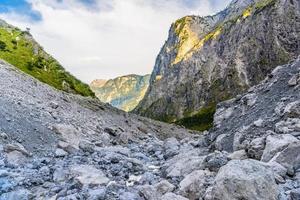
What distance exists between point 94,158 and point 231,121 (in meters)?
10.3

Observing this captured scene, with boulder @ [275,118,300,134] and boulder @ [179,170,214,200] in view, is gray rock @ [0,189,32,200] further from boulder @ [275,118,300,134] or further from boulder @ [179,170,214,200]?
boulder @ [275,118,300,134]

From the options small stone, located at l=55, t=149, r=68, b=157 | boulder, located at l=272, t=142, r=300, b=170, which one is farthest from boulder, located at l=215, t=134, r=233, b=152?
small stone, located at l=55, t=149, r=68, b=157

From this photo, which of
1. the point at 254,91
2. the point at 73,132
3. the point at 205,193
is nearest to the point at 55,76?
the point at 73,132

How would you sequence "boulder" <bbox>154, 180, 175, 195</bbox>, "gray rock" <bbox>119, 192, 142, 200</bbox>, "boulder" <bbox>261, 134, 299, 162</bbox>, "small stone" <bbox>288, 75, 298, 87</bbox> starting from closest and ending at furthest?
1. "gray rock" <bbox>119, 192, 142, 200</bbox>
2. "boulder" <bbox>154, 180, 175, 195</bbox>
3. "boulder" <bbox>261, 134, 299, 162</bbox>
4. "small stone" <bbox>288, 75, 298, 87</bbox>

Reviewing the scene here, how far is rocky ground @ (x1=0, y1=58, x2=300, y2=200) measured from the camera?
1361 centimetres

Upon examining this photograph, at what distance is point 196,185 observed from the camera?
15.5 meters

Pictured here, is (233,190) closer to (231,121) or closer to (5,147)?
(5,147)

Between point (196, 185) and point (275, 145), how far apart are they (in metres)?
3.91

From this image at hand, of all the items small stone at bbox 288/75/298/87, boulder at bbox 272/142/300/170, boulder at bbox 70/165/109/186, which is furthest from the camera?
small stone at bbox 288/75/298/87

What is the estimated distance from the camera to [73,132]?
3703 centimetres

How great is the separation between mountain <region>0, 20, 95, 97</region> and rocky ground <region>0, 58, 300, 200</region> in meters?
75.7

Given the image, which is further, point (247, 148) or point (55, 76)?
point (55, 76)

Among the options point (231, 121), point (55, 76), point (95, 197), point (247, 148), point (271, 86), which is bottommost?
point (95, 197)

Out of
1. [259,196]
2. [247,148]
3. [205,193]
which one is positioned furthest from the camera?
[247,148]
